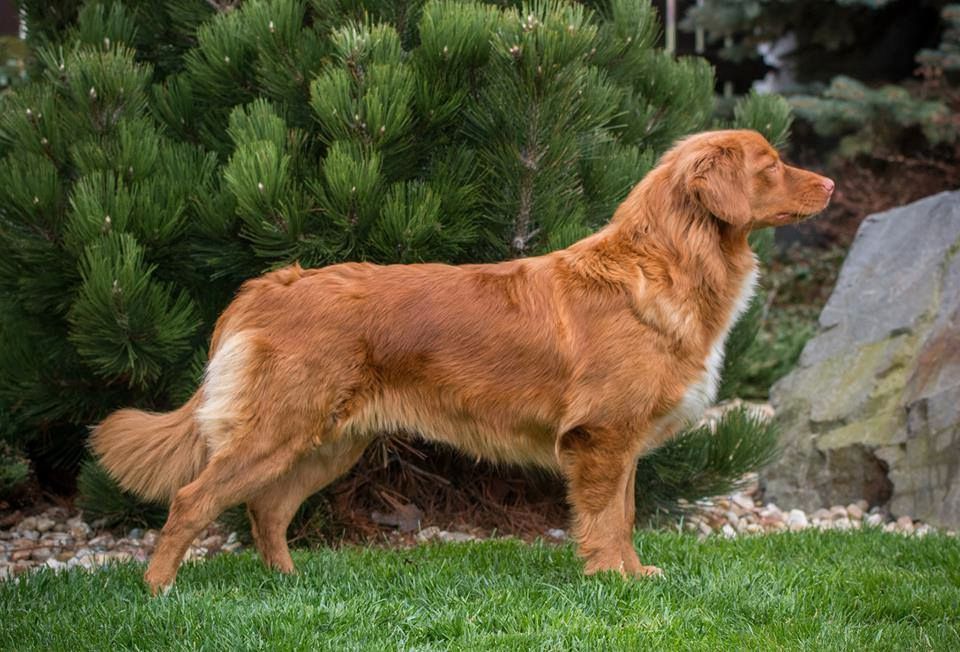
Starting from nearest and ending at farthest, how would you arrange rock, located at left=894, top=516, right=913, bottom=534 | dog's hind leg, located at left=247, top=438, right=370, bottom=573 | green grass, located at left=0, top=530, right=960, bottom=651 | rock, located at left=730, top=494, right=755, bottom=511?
1. green grass, located at left=0, top=530, right=960, bottom=651
2. dog's hind leg, located at left=247, top=438, right=370, bottom=573
3. rock, located at left=894, top=516, right=913, bottom=534
4. rock, located at left=730, top=494, right=755, bottom=511

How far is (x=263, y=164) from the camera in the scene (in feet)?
16.5

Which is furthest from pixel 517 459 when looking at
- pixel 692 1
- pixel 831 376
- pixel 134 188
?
pixel 692 1

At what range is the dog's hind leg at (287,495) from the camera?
4.78 meters

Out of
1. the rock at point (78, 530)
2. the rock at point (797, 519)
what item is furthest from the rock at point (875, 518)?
the rock at point (78, 530)

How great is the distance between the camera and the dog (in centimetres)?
439

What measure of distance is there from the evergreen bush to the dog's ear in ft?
3.21

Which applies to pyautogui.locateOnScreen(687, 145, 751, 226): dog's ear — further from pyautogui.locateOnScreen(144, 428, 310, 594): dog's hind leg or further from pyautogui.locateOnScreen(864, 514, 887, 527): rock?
pyautogui.locateOnScreen(864, 514, 887, 527): rock

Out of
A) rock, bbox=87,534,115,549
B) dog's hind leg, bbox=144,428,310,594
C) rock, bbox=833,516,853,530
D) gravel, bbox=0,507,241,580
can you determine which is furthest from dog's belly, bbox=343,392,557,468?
rock, bbox=833,516,853,530

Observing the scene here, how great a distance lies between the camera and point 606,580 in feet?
14.2

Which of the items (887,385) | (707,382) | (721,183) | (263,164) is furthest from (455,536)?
(887,385)

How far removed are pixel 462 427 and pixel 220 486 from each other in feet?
3.24

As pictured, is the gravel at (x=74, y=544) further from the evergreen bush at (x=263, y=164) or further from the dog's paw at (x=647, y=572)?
the dog's paw at (x=647, y=572)

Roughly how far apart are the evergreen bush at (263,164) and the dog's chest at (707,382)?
99 cm

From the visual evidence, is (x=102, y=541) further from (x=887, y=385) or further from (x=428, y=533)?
(x=887, y=385)
